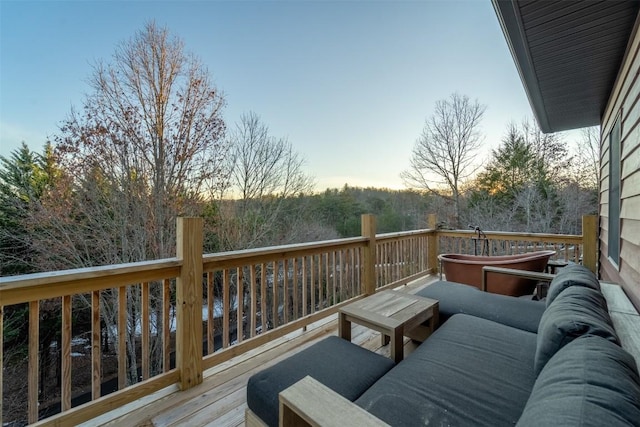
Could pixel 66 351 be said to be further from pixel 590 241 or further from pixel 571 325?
pixel 590 241

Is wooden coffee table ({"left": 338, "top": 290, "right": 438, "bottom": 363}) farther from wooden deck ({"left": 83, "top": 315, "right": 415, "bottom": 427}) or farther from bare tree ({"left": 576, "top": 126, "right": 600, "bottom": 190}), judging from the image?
bare tree ({"left": 576, "top": 126, "right": 600, "bottom": 190})

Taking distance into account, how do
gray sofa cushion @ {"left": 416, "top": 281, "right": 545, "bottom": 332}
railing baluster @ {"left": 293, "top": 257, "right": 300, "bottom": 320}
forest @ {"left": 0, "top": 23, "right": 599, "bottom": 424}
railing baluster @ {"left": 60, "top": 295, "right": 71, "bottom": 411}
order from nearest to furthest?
railing baluster @ {"left": 60, "top": 295, "right": 71, "bottom": 411} < gray sofa cushion @ {"left": 416, "top": 281, "right": 545, "bottom": 332} < railing baluster @ {"left": 293, "top": 257, "right": 300, "bottom": 320} < forest @ {"left": 0, "top": 23, "right": 599, "bottom": 424}

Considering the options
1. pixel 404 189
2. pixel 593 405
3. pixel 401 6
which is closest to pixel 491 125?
pixel 404 189

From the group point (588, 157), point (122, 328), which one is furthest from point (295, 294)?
point (588, 157)

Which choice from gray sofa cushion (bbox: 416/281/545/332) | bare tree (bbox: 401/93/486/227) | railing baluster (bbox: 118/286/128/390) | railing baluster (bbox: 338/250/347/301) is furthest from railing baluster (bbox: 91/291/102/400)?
bare tree (bbox: 401/93/486/227)

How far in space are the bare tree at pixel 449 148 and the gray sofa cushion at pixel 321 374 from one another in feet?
36.1

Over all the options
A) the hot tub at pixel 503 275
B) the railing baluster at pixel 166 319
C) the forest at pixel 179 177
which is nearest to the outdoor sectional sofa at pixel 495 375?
the railing baluster at pixel 166 319

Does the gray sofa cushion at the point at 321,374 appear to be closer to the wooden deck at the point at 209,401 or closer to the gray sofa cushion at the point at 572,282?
the wooden deck at the point at 209,401

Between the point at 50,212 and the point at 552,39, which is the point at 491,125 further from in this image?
the point at 50,212

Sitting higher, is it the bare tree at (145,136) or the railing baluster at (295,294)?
the bare tree at (145,136)

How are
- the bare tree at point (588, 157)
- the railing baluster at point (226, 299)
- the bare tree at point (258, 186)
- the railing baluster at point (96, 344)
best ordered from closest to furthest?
the railing baluster at point (96, 344) < the railing baluster at point (226, 299) < the bare tree at point (258, 186) < the bare tree at point (588, 157)

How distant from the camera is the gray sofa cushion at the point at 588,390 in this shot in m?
0.63

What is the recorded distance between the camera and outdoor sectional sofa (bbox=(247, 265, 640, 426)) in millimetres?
723

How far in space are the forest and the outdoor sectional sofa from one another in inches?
260
